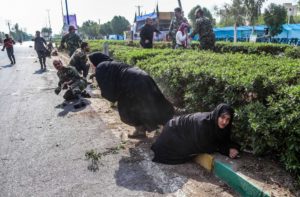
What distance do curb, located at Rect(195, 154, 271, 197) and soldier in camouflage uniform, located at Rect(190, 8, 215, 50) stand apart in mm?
5478

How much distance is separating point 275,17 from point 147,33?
683 inches

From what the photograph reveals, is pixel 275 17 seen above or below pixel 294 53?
above

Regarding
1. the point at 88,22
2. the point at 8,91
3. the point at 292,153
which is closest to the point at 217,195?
the point at 292,153

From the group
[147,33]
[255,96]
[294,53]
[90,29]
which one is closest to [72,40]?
[147,33]

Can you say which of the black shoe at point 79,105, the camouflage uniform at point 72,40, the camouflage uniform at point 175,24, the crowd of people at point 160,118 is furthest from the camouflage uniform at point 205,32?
the camouflage uniform at point 72,40

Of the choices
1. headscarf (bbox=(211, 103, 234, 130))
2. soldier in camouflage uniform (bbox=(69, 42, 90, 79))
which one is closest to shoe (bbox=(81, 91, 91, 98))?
soldier in camouflage uniform (bbox=(69, 42, 90, 79))

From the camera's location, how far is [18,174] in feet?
13.1

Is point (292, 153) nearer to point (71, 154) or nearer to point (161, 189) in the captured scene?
point (161, 189)

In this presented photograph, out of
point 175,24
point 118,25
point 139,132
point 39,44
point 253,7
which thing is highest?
point 253,7

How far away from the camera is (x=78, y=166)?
13.7ft

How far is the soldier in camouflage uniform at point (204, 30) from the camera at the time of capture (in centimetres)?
873

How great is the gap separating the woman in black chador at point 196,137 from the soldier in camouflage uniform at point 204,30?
5.19 m

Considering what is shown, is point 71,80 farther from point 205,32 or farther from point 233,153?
Result: point 233,153

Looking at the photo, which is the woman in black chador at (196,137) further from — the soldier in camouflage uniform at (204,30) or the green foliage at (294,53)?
the green foliage at (294,53)
